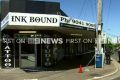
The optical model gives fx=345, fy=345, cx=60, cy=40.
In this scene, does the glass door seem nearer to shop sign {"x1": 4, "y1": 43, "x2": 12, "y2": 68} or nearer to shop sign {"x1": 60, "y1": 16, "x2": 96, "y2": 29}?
shop sign {"x1": 4, "y1": 43, "x2": 12, "y2": 68}

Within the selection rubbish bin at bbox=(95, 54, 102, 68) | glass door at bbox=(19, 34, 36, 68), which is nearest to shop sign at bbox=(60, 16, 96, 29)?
rubbish bin at bbox=(95, 54, 102, 68)

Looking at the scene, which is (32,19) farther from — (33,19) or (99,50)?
(99,50)

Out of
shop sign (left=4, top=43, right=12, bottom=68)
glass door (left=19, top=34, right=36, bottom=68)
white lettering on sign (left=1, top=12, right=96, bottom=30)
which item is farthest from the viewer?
glass door (left=19, top=34, right=36, bottom=68)

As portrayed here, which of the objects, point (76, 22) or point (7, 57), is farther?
point (7, 57)

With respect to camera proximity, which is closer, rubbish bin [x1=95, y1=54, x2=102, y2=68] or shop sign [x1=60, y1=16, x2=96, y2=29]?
shop sign [x1=60, y1=16, x2=96, y2=29]

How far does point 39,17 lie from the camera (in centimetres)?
2173

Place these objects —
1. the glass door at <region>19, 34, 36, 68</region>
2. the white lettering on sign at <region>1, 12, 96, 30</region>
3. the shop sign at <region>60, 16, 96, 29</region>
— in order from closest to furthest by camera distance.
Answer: the white lettering on sign at <region>1, 12, 96, 30</region> → the shop sign at <region>60, 16, 96, 29</region> → the glass door at <region>19, 34, 36, 68</region>

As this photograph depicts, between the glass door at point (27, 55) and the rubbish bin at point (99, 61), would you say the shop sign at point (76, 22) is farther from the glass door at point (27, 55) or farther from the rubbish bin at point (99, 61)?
the glass door at point (27, 55)

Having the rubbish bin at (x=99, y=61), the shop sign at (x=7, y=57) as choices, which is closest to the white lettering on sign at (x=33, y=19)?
the shop sign at (x=7, y=57)

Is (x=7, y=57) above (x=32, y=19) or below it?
below

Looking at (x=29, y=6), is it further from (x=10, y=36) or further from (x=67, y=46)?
(x=67, y=46)

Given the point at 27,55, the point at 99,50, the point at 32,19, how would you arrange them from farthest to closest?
the point at 27,55
the point at 99,50
the point at 32,19

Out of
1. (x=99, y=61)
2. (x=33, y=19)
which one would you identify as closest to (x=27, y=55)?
(x=33, y=19)

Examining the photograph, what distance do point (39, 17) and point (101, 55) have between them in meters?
6.22
